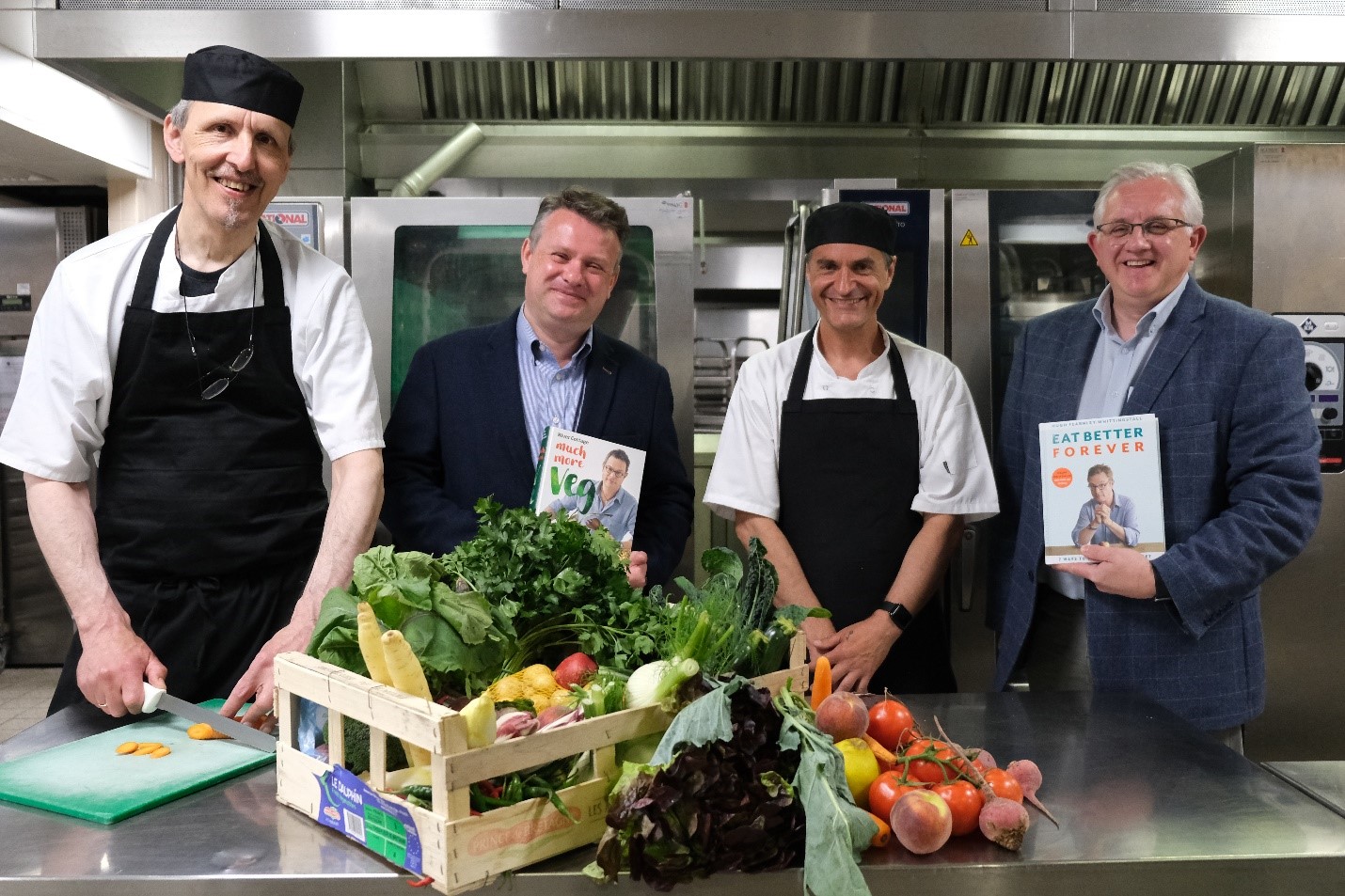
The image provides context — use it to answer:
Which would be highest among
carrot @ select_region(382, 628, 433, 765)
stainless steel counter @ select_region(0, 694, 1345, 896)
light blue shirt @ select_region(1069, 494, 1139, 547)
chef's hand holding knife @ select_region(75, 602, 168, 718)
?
light blue shirt @ select_region(1069, 494, 1139, 547)

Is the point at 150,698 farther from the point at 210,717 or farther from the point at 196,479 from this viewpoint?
the point at 196,479

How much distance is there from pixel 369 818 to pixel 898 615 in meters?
1.52

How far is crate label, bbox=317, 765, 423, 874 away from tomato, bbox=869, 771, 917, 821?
52 centimetres

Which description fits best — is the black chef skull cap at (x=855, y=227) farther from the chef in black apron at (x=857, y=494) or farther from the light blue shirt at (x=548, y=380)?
the light blue shirt at (x=548, y=380)

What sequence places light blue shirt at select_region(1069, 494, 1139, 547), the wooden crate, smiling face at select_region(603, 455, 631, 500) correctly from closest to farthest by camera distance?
the wooden crate, light blue shirt at select_region(1069, 494, 1139, 547), smiling face at select_region(603, 455, 631, 500)

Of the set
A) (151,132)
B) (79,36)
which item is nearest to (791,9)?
(79,36)

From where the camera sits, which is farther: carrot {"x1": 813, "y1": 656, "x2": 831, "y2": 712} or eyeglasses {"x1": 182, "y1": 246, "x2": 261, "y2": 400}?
eyeglasses {"x1": 182, "y1": 246, "x2": 261, "y2": 400}

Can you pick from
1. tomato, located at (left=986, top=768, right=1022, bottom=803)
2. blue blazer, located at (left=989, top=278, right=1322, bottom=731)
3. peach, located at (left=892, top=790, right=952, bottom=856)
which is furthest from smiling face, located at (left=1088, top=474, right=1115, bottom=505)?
peach, located at (left=892, top=790, right=952, bottom=856)

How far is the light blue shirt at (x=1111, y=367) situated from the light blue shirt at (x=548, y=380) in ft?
3.60

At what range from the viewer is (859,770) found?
132 cm

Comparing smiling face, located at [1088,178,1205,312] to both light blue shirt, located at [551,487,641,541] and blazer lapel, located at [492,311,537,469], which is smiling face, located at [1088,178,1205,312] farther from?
blazer lapel, located at [492,311,537,469]

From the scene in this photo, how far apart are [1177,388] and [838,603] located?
0.86m

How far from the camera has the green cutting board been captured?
139cm

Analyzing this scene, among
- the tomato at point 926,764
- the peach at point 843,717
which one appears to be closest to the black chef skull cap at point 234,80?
the peach at point 843,717
